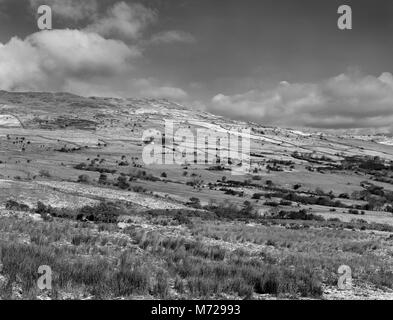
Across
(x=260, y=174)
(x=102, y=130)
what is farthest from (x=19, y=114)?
(x=260, y=174)

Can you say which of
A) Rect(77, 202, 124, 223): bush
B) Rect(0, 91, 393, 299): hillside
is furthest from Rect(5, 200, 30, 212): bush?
Rect(77, 202, 124, 223): bush

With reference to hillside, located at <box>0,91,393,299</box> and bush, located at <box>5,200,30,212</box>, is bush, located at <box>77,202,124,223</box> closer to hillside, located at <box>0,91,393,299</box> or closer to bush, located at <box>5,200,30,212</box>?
hillside, located at <box>0,91,393,299</box>

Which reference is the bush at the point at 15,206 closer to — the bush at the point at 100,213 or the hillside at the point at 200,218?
the hillside at the point at 200,218

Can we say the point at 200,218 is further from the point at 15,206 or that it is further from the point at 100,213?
the point at 15,206

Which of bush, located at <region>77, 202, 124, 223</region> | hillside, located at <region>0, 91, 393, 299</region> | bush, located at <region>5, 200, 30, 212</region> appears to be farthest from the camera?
bush, located at <region>5, 200, 30, 212</region>

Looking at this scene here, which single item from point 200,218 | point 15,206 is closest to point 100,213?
point 15,206

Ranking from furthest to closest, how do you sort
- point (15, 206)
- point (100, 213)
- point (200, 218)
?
point (200, 218) → point (100, 213) → point (15, 206)

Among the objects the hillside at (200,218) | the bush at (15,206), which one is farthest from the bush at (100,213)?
the bush at (15,206)

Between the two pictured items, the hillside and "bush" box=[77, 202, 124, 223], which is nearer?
the hillside

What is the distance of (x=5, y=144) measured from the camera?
104 meters

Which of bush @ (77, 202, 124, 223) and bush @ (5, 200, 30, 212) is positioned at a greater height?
bush @ (5, 200, 30, 212)

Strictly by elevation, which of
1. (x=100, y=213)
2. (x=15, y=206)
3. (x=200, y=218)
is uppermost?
(x=15, y=206)

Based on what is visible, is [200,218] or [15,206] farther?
[200,218]
